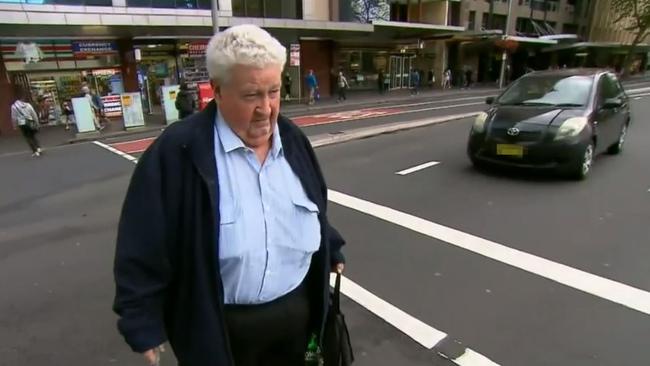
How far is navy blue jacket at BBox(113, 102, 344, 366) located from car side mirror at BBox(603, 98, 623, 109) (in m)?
7.43

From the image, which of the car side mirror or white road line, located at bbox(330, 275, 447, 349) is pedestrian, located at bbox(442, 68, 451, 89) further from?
white road line, located at bbox(330, 275, 447, 349)

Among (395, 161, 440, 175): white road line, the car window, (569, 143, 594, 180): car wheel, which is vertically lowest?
(395, 161, 440, 175): white road line

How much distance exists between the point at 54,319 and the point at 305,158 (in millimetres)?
2724

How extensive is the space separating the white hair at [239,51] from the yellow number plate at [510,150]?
18.4 feet

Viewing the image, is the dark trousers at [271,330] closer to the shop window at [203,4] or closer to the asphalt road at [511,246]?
the asphalt road at [511,246]

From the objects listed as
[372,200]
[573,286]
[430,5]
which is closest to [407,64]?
[430,5]

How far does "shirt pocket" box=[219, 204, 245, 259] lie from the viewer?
1590mm

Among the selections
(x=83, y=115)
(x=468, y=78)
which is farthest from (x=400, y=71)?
(x=83, y=115)

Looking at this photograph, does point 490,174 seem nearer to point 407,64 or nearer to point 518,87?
point 518,87

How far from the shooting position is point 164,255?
1567 millimetres

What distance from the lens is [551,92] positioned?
7.07m

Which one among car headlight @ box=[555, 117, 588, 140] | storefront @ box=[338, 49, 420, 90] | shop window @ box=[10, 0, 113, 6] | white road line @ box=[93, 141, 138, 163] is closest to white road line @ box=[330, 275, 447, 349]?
car headlight @ box=[555, 117, 588, 140]

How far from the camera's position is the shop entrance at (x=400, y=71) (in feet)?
102

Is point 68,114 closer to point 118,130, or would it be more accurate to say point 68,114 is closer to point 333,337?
point 118,130
